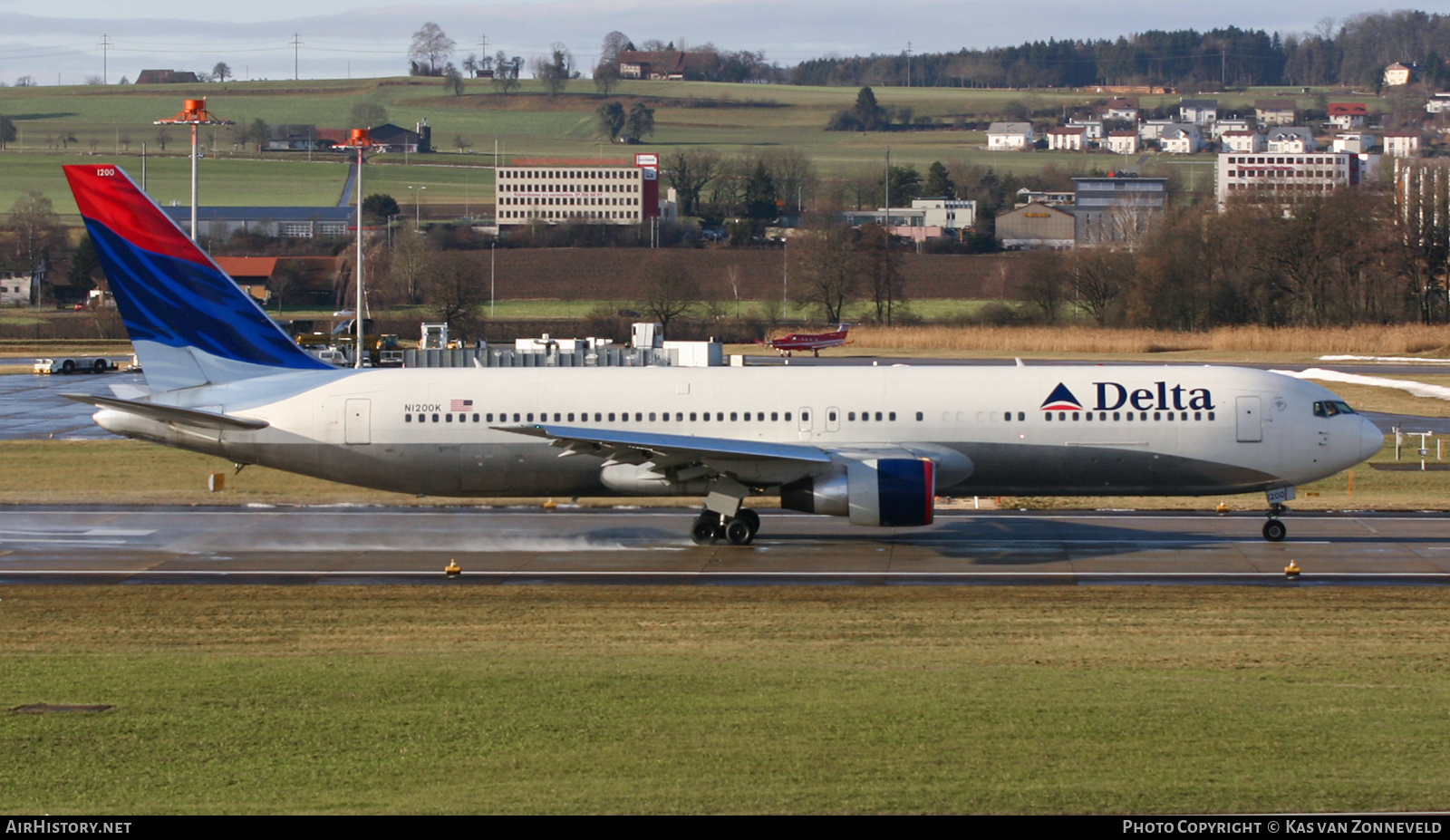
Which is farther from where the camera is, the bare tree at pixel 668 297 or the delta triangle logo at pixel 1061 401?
the bare tree at pixel 668 297

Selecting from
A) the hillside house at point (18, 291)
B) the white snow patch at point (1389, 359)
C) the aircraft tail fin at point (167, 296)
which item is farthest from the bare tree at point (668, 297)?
the aircraft tail fin at point (167, 296)

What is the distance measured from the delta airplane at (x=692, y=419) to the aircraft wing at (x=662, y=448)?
0.66 feet

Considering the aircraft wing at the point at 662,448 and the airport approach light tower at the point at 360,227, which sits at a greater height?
the airport approach light tower at the point at 360,227

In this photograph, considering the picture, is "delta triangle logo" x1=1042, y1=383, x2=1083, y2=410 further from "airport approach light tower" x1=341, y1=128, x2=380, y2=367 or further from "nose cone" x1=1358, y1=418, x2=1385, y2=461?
"airport approach light tower" x1=341, y1=128, x2=380, y2=367

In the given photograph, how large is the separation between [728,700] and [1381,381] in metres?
59.0

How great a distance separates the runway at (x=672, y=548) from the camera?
1087 inches

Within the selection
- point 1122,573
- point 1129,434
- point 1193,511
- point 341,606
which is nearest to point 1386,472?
point 1193,511

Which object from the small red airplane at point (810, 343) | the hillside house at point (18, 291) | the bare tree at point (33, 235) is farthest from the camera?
the bare tree at point (33, 235)

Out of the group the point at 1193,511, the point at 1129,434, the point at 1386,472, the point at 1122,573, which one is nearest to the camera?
the point at 1122,573

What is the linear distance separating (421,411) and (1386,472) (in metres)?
28.5

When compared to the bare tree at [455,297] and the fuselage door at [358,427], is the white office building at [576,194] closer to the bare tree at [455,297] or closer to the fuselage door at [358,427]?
Result: the bare tree at [455,297]

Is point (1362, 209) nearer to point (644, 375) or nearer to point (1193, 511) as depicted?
point (1193, 511)

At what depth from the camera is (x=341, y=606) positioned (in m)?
24.3

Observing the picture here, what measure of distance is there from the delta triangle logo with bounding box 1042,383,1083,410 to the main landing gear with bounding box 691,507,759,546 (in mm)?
6980
